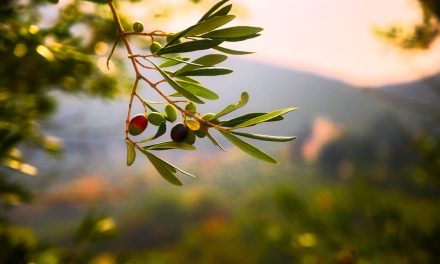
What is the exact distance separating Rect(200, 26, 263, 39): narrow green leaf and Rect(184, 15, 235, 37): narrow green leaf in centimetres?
1

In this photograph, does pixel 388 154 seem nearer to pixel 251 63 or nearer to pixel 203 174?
pixel 203 174

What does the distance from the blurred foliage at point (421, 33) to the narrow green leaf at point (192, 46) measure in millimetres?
1674

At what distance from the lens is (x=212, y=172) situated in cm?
955

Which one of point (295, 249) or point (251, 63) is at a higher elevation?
point (295, 249)

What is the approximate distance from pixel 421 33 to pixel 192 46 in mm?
2039

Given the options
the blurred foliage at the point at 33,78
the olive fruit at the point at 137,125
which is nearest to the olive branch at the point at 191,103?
the olive fruit at the point at 137,125

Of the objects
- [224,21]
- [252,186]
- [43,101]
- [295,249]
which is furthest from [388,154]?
[224,21]

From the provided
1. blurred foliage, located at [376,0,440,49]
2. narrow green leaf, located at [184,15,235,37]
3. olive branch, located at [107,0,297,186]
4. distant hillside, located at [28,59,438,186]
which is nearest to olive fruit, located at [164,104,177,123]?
olive branch, located at [107,0,297,186]

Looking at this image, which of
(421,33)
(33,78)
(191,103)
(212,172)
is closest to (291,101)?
(212,172)

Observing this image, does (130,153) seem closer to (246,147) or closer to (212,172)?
(246,147)

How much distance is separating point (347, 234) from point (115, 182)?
7850 mm

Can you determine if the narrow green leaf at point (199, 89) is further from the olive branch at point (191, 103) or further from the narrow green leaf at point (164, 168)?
the narrow green leaf at point (164, 168)

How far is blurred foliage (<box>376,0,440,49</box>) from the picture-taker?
1.75 m

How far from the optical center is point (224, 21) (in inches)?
16.6
